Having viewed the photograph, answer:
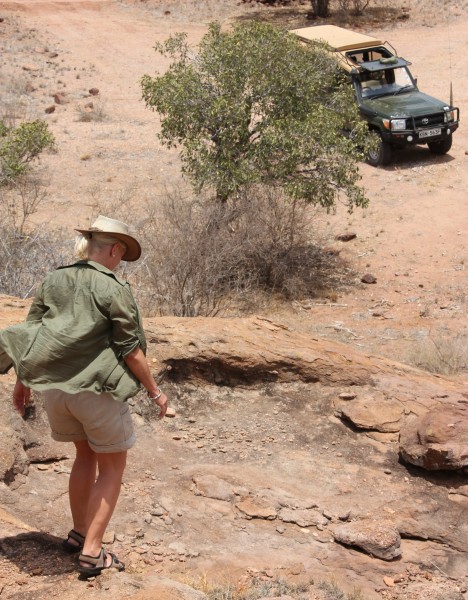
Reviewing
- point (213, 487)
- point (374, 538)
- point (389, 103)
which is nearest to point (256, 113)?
point (389, 103)

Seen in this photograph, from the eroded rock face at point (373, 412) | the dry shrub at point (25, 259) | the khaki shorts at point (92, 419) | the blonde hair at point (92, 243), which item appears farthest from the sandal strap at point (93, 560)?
the dry shrub at point (25, 259)

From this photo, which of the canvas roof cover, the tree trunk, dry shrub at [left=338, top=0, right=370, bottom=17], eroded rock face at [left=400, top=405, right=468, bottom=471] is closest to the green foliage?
the canvas roof cover

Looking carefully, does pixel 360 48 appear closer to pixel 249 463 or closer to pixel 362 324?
pixel 362 324

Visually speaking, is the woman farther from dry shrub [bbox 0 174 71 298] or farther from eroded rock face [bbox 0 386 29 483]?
dry shrub [bbox 0 174 71 298]

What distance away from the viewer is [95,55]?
2352 cm

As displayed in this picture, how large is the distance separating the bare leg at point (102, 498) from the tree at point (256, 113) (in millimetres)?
8468

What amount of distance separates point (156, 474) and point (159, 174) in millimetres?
11415

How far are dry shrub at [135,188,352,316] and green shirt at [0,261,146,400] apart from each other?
18.9ft

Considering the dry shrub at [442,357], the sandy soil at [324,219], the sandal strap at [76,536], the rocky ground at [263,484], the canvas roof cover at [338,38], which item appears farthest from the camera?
the canvas roof cover at [338,38]

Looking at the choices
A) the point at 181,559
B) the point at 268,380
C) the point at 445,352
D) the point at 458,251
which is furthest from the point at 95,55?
the point at 181,559

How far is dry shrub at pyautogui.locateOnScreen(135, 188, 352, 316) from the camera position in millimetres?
10055

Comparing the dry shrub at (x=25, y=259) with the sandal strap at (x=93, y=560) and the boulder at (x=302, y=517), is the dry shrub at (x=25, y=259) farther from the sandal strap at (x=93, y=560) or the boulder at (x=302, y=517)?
the sandal strap at (x=93, y=560)

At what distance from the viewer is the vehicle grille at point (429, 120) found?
15.3m

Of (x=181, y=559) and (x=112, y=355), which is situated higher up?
(x=112, y=355)
